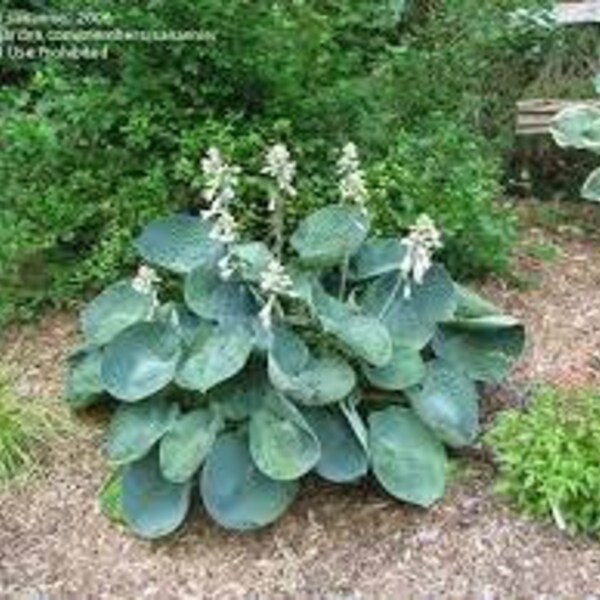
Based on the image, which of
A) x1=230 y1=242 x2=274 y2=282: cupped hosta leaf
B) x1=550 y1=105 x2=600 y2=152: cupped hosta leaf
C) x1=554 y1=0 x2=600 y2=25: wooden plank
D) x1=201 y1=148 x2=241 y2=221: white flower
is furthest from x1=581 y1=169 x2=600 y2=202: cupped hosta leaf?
x1=201 y1=148 x2=241 y2=221: white flower

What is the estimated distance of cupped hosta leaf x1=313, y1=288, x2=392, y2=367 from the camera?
432cm

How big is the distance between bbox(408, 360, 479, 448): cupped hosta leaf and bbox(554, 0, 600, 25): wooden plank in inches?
87.0

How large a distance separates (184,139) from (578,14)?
6.63ft

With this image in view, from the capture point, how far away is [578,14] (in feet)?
20.4

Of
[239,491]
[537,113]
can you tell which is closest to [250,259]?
[239,491]

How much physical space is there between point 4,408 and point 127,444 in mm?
515

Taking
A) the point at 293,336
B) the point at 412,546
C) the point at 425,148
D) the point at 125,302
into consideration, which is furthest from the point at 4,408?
the point at 425,148

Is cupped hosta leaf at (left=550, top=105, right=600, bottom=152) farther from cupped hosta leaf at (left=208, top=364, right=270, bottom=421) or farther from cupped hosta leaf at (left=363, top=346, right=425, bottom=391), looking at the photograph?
cupped hosta leaf at (left=208, top=364, right=270, bottom=421)

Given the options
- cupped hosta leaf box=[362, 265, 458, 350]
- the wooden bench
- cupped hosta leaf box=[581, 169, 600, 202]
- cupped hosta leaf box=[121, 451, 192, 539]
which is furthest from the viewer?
the wooden bench

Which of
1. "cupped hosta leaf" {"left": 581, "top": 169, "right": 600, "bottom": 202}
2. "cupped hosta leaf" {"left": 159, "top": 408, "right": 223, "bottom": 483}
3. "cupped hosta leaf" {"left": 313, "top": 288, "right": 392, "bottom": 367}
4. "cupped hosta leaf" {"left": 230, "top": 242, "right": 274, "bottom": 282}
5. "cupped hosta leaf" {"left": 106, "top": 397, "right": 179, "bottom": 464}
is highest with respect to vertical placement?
"cupped hosta leaf" {"left": 230, "top": 242, "right": 274, "bottom": 282}

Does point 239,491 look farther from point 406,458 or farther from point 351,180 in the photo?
point 351,180

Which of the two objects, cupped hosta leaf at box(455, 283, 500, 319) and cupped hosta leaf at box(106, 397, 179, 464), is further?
cupped hosta leaf at box(455, 283, 500, 319)

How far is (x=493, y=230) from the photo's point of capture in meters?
5.22

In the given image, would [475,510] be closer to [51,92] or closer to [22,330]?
[22,330]
